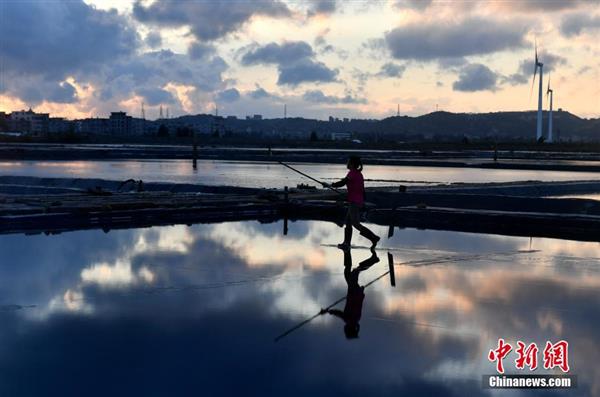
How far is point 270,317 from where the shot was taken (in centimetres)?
972

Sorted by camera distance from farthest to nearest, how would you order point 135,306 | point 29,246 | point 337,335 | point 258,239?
point 258,239
point 29,246
point 135,306
point 337,335

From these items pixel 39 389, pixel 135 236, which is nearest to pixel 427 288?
pixel 39 389

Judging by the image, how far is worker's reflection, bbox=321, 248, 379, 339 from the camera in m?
9.36

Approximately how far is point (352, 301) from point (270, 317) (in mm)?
1531

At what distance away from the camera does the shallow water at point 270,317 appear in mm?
7461

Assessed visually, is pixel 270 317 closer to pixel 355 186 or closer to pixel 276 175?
pixel 355 186

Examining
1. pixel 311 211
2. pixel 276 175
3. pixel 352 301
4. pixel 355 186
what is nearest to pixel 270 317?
pixel 352 301

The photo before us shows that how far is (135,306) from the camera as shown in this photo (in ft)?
33.8

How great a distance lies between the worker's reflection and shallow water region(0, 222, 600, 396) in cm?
11

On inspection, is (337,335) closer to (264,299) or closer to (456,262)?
(264,299)

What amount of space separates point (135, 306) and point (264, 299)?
1.67m

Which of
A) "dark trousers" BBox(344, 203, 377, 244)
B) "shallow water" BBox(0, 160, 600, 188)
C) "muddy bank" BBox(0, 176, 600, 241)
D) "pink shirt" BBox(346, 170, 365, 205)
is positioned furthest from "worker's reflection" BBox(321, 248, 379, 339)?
"shallow water" BBox(0, 160, 600, 188)

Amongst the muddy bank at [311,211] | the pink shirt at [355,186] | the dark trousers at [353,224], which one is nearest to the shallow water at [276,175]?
the muddy bank at [311,211]

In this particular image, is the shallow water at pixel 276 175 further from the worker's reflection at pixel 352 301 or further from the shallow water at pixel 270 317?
the worker's reflection at pixel 352 301
